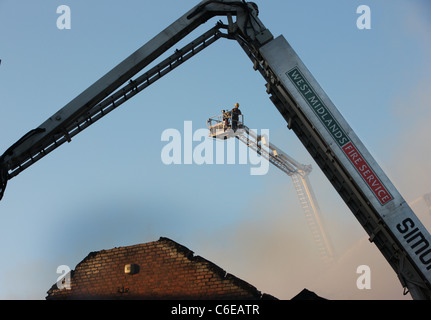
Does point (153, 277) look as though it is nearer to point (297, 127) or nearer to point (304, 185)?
point (297, 127)

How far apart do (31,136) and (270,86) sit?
6.06 metres

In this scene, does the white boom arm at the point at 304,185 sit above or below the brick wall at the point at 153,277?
above

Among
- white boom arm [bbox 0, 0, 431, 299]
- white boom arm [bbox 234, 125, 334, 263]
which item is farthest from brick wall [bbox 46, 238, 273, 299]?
white boom arm [bbox 234, 125, 334, 263]

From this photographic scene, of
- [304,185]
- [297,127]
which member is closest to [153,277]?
[297,127]

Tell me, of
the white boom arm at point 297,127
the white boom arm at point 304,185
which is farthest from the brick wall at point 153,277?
the white boom arm at point 304,185

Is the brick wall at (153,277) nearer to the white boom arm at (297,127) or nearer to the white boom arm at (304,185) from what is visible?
the white boom arm at (297,127)

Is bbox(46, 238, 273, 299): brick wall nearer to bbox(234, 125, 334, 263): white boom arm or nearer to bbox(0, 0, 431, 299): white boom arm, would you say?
bbox(0, 0, 431, 299): white boom arm

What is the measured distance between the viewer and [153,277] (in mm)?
10578

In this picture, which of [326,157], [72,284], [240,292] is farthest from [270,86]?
[72,284]

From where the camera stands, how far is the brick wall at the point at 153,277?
984cm

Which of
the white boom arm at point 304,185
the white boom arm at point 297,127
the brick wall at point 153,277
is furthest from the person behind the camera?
the white boom arm at point 304,185

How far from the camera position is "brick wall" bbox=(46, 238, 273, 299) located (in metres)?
9.84
